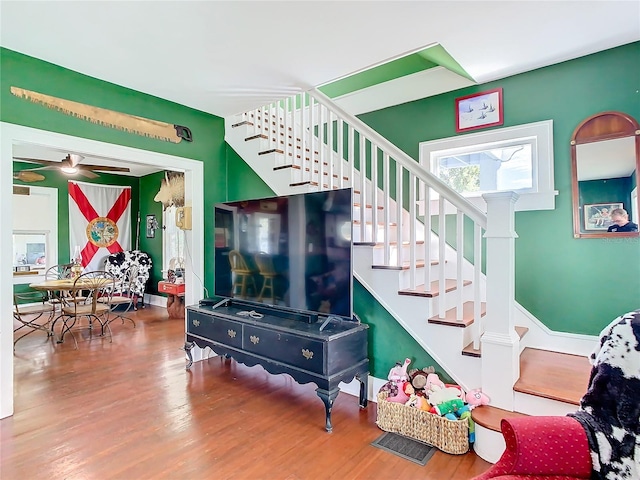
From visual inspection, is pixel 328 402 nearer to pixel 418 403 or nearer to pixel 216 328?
pixel 418 403

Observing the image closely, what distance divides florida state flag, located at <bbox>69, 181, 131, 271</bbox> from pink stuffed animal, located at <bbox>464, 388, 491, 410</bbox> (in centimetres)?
696

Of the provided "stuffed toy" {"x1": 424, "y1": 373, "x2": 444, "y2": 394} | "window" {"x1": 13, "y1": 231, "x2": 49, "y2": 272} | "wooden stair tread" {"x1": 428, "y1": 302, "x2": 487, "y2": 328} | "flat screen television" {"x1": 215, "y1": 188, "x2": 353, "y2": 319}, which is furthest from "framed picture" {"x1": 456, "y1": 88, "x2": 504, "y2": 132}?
"window" {"x1": 13, "y1": 231, "x2": 49, "y2": 272}

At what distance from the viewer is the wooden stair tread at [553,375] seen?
198 cm

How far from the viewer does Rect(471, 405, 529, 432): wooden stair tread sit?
1946 mm

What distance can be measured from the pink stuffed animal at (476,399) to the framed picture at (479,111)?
86.7 inches

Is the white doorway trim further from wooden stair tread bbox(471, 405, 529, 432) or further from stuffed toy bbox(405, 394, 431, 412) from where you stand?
wooden stair tread bbox(471, 405, 529, 432)

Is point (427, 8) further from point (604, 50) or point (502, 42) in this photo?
point (604, 50)

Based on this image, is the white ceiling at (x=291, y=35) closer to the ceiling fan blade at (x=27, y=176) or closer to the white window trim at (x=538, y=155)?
the white window trim at (x=538, y=155)

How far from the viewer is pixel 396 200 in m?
2.86

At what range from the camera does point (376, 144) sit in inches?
108

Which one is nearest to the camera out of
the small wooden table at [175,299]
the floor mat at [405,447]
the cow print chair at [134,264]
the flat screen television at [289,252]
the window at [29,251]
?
the floor mat at [405,447]

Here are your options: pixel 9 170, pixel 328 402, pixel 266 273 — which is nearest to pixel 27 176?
pixel 9 170

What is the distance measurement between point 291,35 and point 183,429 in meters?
2.73

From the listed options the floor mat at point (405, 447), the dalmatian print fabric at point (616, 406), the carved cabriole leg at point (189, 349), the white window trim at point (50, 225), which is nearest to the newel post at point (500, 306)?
the floor mat at point (405, 447)
